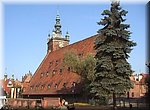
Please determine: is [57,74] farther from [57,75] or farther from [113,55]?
[113,55]

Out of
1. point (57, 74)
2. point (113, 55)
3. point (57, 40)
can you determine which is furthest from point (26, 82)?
point (113, 55)

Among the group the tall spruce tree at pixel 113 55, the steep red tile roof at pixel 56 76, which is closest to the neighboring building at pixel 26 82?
the steep red tile roof at pixel 56 76

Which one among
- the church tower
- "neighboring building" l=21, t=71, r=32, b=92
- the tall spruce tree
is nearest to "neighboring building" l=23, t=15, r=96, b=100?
the church tower

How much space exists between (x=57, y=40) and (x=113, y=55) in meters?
43.3

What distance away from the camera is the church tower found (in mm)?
66625

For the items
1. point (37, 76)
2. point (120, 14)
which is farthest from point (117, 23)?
point (37, 76)

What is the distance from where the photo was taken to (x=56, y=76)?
168ft

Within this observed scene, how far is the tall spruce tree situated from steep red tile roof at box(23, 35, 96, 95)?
51.6ft

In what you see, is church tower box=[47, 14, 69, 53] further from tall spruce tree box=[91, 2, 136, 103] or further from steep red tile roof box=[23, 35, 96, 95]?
tall spruce tree box=[91, 2, 136, 103]

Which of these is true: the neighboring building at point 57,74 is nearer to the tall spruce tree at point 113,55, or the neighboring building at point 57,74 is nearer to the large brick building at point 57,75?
the large brick building at point 57,75

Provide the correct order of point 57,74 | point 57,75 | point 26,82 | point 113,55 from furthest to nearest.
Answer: point 26,82, point 57,74, point 57,75, point 113,55

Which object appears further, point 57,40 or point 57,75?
point 57,40

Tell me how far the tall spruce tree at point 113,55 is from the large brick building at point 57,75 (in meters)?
13.8

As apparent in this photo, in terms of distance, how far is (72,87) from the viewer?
137 feet
